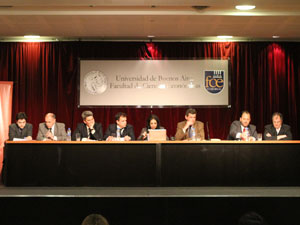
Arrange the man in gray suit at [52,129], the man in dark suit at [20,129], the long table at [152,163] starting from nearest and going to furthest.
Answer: the long table at [152,163]
the man in gray suit at [52,129]
the man in dark suit at [20,129]

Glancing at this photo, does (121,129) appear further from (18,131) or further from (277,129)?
(277,129)

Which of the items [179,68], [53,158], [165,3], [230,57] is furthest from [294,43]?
[53,158]

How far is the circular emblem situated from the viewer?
7219 millimetres

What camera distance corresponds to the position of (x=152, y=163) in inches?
167

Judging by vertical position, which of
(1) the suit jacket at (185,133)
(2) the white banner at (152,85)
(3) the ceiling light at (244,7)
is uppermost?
(3) the ceiling light at (244,7)

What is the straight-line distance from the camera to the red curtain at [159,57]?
285 inches

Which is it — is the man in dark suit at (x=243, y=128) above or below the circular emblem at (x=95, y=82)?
below

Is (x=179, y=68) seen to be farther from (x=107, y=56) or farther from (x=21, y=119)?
(x=21, y=119)

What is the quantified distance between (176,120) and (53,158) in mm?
3376
